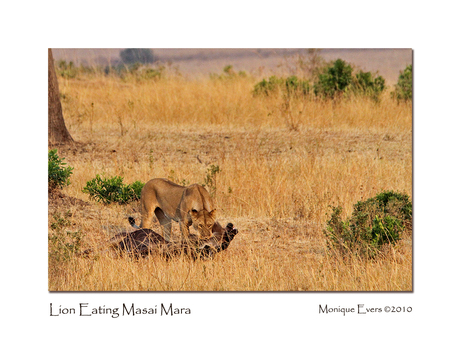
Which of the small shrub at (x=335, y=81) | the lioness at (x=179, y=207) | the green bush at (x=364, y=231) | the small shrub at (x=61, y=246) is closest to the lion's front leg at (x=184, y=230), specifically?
the lioness at (x=179, y=207)

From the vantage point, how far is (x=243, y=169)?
37.1ft

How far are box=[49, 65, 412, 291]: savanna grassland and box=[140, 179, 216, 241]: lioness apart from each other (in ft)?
1.55

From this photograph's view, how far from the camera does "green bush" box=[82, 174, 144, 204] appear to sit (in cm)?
1006

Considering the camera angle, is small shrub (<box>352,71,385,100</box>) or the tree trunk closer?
the tree trunk

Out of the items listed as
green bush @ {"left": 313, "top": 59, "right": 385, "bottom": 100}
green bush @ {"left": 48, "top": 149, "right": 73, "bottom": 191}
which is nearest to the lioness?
green bush @ {"left": 48, "top": 149, "right": 73, "bottom": 191}

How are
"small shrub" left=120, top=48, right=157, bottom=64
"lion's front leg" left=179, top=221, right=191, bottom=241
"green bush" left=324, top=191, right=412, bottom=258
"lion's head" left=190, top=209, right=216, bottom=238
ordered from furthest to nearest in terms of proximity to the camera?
"small shrub" left=120, top=48, right=157, bottom=64, "green bush" left=324, top=191, right=412, bottom=258, "lion's front leg" left=179, top=221, right=191, bottom=241, "lion's head" left=190, top=209, right=216, bottom=238

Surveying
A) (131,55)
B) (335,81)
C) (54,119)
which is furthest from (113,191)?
(131,55)

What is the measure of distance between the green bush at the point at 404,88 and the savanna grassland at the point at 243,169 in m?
0.38

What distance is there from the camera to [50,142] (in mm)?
13312

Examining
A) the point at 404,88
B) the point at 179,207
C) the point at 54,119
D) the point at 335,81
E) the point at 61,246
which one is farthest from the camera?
the point at 335,81

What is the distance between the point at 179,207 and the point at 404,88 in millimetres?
11142

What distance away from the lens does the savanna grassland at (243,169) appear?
7.18 meters

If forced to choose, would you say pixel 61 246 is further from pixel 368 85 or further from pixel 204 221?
pixel 368 85

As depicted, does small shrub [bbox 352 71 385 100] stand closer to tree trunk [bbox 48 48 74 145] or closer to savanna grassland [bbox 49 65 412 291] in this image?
savanna grassland [bbox 49 65 412 291]
